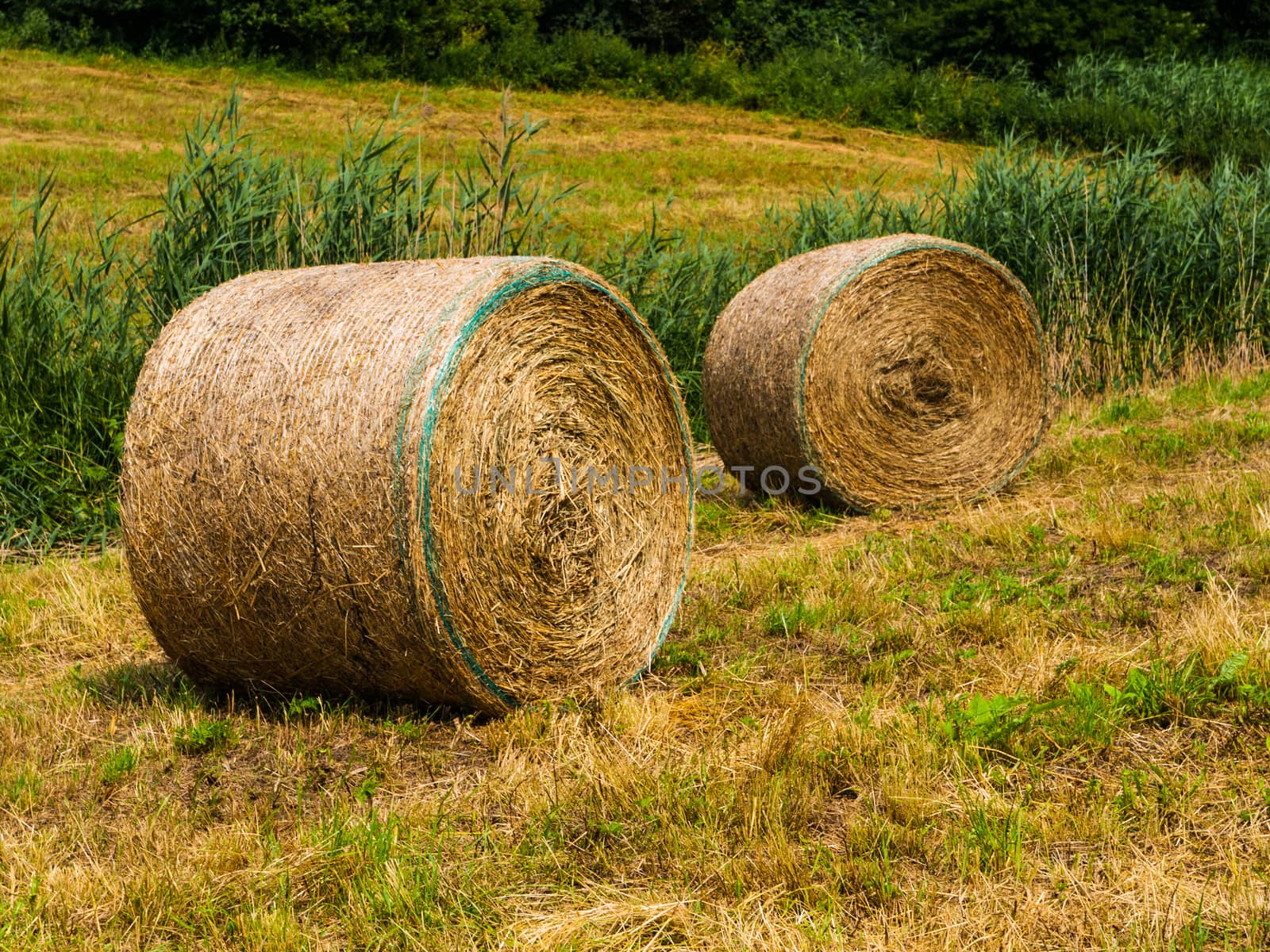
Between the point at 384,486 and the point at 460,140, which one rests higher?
the point at 460,140

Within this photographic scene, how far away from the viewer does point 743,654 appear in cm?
443

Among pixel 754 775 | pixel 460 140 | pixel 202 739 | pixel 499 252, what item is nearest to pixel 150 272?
pixel 499 252

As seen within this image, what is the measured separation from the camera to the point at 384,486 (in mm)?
3570

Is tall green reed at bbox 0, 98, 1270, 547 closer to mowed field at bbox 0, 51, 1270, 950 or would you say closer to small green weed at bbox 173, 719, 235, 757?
mowed field at bbox 0, 51, 1270, 950

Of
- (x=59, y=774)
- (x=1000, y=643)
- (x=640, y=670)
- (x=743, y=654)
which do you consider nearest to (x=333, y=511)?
(x=59, y=774)

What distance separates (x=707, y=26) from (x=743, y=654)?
103 ft

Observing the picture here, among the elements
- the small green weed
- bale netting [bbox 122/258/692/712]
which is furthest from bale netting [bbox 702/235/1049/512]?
the small green weed

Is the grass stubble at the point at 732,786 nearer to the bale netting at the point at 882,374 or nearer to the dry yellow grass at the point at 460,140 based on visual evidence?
the bale netting at the point at 882,374

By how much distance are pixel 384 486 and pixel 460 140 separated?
19434mm

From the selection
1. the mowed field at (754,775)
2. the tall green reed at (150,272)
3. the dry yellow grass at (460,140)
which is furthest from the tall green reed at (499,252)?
the dry yellow grass at (460,140)

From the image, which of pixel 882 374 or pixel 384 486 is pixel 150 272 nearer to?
pixel 384 486

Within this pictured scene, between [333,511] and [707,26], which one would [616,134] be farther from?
[333,511]

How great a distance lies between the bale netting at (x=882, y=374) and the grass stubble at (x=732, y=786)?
1.72m

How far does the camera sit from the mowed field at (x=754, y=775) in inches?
107
